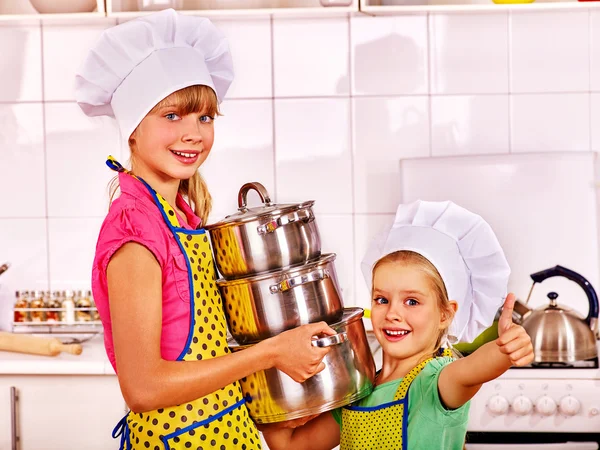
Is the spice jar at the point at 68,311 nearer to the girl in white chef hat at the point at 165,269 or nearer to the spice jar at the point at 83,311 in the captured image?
the spice jar at the point at 83,311

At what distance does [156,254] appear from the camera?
1087mm

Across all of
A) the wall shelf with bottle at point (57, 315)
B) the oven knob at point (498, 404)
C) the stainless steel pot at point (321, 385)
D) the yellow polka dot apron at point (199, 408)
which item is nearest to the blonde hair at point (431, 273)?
the stainless steel pot at point (321, 385)

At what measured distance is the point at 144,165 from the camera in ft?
3.88

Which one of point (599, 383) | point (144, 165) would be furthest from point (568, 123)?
point (144, 165)

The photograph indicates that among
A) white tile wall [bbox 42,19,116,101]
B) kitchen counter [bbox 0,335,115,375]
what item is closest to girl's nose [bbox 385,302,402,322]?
kitchen counter [bbox 0,335,115,375]

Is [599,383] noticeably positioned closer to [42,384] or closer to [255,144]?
[255,144]

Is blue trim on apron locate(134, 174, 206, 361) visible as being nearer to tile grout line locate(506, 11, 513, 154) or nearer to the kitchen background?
the kitchen background

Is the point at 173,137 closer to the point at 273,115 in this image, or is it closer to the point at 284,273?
the point at 284,273

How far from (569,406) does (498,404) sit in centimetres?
15

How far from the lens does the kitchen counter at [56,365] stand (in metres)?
1.87

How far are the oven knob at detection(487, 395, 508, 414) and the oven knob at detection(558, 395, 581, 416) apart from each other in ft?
0.39

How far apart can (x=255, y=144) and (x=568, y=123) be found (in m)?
0.85

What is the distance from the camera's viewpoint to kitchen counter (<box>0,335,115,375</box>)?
187cm

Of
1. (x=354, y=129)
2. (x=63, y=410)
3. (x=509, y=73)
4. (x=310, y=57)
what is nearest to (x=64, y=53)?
(x=310, y=57)
